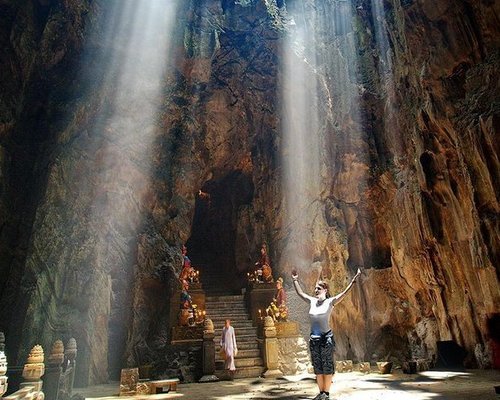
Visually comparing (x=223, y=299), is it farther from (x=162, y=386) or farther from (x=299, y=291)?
(x=299, y=291)

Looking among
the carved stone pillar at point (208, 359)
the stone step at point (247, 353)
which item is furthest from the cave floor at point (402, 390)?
the stone step at point (247, 353)

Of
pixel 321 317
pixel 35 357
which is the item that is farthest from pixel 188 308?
pixel 321 317

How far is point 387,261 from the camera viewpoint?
52.3ft

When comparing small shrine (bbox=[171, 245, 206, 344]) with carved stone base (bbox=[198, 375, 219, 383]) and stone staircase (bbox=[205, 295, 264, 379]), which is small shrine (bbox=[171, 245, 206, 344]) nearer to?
stone staircase (bbox=[205, 295, 264, 379])

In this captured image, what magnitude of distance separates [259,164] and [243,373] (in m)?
11.9

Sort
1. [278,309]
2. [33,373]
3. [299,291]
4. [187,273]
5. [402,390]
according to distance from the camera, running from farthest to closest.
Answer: [187,273] → [278,309] → [402,390] → [33,373] → [299,291]

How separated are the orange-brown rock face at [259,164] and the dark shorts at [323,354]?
18.9 feet

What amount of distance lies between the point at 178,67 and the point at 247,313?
13.0m

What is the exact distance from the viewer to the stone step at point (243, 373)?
11305mm

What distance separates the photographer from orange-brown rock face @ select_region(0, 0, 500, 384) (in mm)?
10539

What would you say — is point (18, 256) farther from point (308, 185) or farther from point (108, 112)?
point (308, 185)

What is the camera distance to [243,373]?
11867mm

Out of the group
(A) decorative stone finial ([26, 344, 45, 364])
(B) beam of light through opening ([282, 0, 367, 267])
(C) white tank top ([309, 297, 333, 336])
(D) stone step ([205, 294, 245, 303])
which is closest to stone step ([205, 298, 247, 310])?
(D) stone step ([205, 294, 245, 303])

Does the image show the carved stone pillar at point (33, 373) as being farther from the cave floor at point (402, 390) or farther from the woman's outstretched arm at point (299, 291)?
the woman's outstretched arm at point (299, 291)
